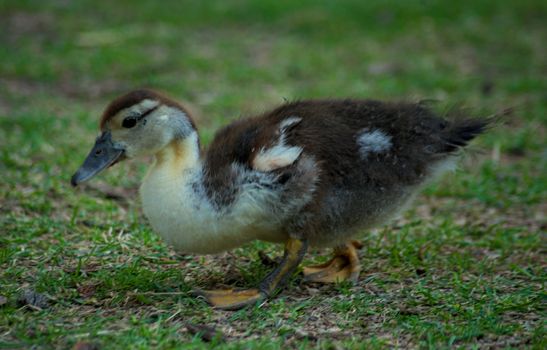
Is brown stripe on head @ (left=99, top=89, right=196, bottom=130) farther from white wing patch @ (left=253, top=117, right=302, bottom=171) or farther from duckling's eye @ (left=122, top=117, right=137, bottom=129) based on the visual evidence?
white wing patch @ (left=253, top=117, right=302, bottom=171)

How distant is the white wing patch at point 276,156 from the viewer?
14.2 feet

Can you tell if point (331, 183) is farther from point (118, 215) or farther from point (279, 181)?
point (118, 215)

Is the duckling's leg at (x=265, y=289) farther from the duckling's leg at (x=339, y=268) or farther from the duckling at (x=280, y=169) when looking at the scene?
the duckling's leg at (x=339, y=268)

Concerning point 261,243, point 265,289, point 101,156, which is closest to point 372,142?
point 265,289

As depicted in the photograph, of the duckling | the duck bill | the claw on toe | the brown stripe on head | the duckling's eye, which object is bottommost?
the claw on toe

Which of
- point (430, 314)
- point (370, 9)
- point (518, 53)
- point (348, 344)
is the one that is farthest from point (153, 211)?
point (370, 9)

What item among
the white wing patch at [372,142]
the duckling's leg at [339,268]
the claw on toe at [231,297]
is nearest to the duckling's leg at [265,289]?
the claw on toe at [231,297]

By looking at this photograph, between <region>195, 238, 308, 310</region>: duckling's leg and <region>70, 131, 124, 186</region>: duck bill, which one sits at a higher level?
<region>70, 131, 124, 186</region>: duck bill

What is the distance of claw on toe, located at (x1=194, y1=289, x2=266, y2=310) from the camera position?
4.22m

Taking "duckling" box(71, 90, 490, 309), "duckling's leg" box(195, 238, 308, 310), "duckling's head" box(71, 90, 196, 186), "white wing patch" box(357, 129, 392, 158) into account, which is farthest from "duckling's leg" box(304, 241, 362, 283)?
"duckling's head" box(71, 90, 196, 186)

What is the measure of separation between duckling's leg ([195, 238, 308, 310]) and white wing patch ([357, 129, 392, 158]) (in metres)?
0.63

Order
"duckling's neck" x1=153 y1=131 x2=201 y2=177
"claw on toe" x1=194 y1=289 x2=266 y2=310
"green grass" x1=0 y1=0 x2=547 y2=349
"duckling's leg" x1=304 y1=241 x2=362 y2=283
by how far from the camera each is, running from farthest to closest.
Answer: "duckling's leg" x1=304 y1=241 x2=362 y2=283
"duckling's neck" x1=153 y1=131 x2=201 y2=177
"claw on toe" x1=194 y1=289 x2=266 y2=310
"green grass" x1=0 y1=0 x2=547 y2=349

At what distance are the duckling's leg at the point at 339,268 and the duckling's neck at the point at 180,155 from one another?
3.16ft

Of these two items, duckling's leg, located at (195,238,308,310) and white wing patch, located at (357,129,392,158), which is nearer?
duckling's leg, located at (195,238,308,310)
